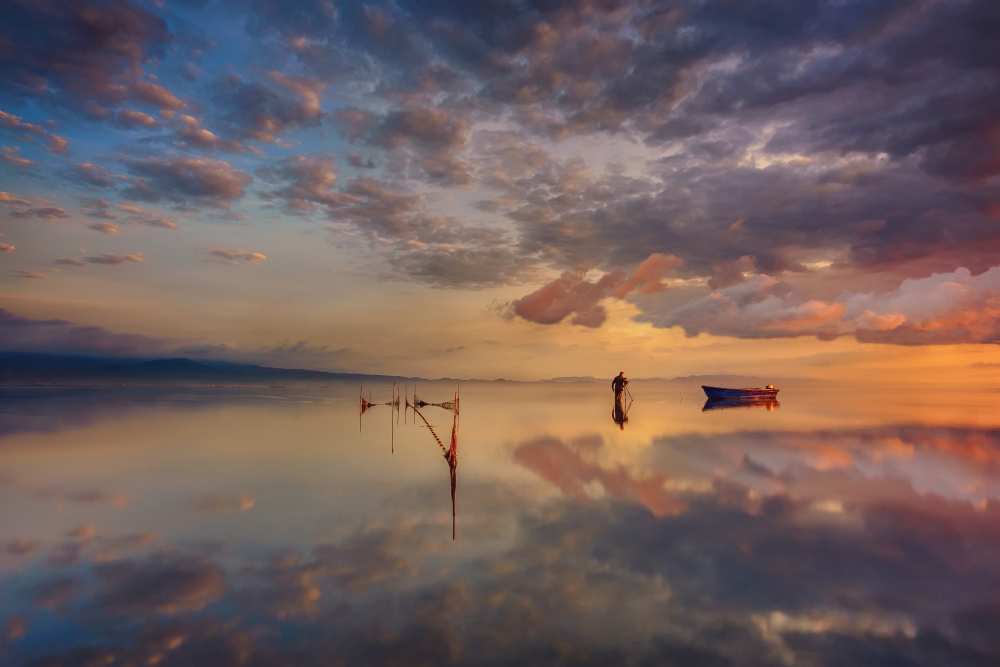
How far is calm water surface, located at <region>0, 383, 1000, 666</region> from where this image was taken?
31.0ft

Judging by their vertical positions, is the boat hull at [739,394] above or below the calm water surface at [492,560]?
below

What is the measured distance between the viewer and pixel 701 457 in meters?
31.1

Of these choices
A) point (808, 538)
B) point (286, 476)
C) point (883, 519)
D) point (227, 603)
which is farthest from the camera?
point (286, 476)

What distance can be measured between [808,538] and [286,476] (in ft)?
60.5

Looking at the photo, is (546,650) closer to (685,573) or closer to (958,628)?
(685,573)

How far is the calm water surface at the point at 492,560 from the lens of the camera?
9.44 meters

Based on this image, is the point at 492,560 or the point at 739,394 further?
the point at 739,394

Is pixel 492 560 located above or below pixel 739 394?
above

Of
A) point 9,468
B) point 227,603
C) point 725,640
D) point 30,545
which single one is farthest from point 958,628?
point 9,468

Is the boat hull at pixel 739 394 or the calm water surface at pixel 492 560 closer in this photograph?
the calm water surface at pixel 492 560

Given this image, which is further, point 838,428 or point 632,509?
point 838,428

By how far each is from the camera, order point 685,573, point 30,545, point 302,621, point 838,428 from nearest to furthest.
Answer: point 302,621 < point 685,573 < point 30,545 < point 838,428

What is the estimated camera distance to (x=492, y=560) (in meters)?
13.4

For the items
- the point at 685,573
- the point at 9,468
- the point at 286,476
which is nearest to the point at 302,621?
the point at 685,573
